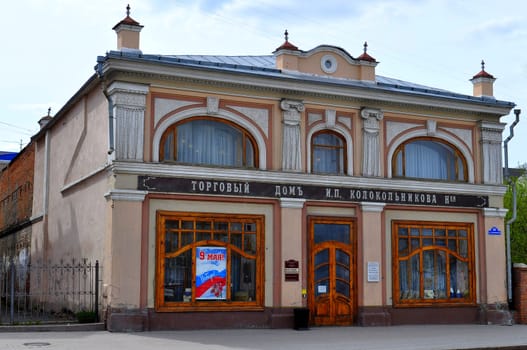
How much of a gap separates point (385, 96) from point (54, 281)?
1205 cm

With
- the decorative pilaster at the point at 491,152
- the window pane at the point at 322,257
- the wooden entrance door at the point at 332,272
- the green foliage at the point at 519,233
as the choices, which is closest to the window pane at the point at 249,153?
the wooden entrance door at the point at 332,272

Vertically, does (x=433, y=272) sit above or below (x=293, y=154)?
below

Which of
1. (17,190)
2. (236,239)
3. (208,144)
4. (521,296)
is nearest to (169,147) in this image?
(208,144)

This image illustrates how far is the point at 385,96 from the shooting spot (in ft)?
74.4

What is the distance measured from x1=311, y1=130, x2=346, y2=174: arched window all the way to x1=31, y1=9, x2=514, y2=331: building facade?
A: 4 cm

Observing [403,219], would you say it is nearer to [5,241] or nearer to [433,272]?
[433,272]

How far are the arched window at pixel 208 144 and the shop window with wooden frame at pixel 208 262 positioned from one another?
153 centimetres

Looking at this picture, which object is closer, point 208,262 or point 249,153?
point 208,262

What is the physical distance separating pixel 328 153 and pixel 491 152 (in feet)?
18.5

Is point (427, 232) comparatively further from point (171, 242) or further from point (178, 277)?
point (171, 242)

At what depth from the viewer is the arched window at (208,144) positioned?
2036 cm

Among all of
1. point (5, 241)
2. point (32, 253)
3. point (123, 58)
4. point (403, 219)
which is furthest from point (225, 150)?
point (5, 241)

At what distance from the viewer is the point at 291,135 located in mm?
21500

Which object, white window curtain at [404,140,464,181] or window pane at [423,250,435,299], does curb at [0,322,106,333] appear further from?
white window curtain at [404,140,464,181]
